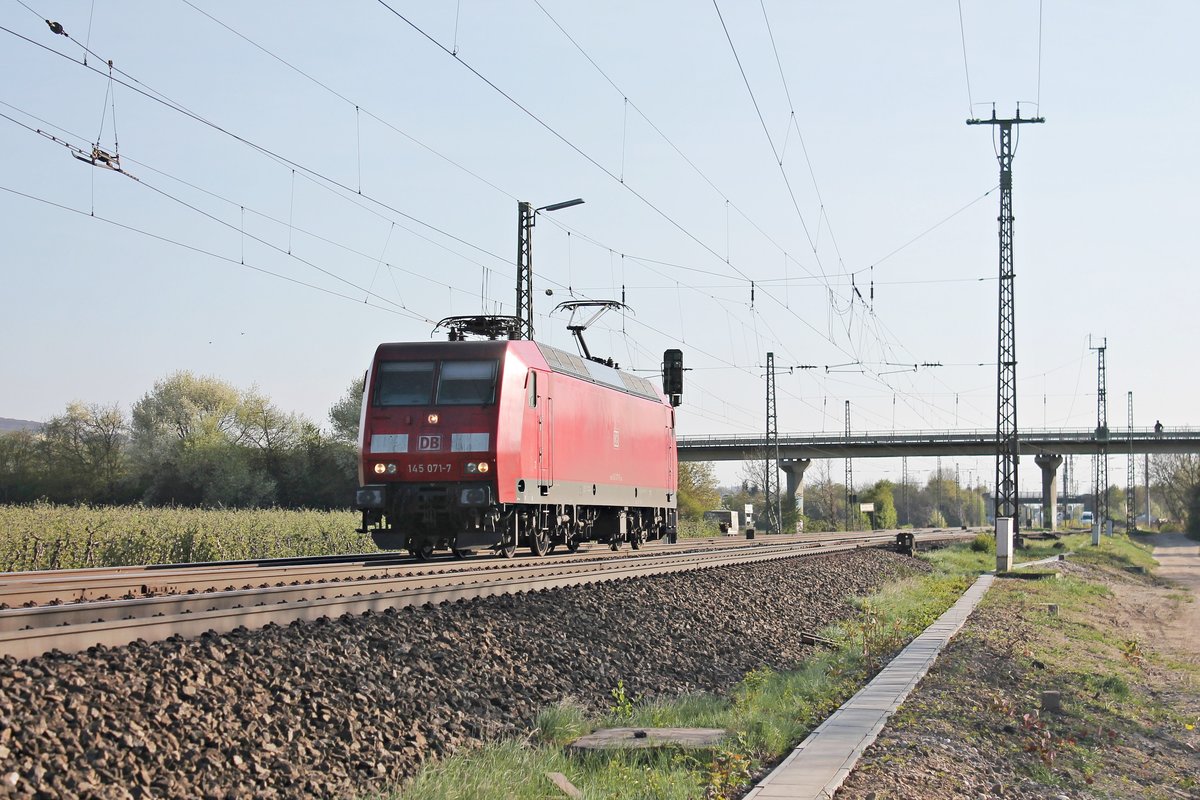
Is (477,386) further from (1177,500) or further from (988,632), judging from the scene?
(1177,500)

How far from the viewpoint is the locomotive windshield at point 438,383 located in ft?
64.2

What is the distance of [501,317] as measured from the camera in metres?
22.2

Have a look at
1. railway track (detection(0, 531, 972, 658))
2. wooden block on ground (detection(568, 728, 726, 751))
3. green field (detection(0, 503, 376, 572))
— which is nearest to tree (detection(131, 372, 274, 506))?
green field (detection(0, 503, 376, 572))

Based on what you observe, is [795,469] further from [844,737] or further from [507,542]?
[844,737]

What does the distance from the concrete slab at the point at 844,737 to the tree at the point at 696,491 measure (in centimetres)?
5497

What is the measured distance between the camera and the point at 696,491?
268 feet

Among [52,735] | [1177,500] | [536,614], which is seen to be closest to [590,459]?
[536,614]

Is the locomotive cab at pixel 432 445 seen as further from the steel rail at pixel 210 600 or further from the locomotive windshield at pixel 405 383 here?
the steel rail at pixel 210 600

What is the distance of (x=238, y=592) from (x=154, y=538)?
13.7 meters

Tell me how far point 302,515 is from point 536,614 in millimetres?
23269

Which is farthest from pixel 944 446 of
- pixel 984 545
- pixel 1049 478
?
pixel 984 545

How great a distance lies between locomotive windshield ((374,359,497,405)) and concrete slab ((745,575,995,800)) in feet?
27.6

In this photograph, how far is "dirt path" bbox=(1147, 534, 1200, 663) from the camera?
77.2 ft

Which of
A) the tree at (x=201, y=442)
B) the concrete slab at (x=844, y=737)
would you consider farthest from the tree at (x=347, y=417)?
the concrete slab at (x=844, y=737)
